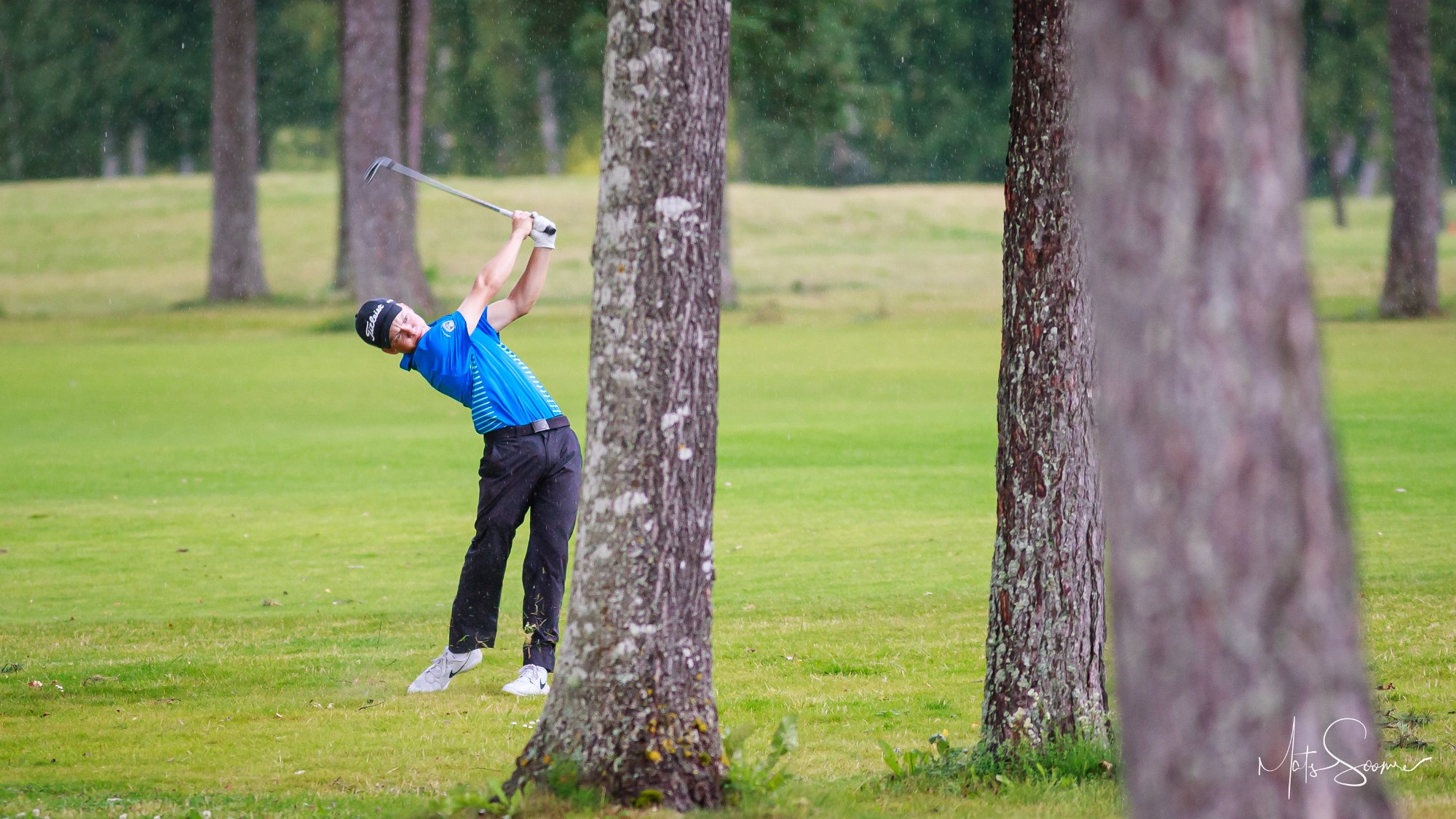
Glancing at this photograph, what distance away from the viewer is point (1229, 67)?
2.61m

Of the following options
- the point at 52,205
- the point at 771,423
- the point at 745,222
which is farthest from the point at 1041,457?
the point at 52,205

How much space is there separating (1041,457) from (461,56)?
6563 cm

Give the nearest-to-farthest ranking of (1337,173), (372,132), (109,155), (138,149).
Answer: (372,132) < (1337,173) < (138,149) < (109,155)

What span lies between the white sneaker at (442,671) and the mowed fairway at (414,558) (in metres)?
0.08

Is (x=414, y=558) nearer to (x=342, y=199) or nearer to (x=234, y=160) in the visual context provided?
(x=342, y=199)

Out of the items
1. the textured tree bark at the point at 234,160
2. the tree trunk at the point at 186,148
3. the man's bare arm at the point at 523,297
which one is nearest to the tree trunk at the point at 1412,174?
the textured tree bark at the point at 234,160

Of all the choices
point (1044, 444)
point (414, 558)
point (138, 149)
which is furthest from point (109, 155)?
point (1044, 444)

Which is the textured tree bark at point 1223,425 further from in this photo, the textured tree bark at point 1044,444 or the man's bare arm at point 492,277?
the man's bare arm at point 492,277

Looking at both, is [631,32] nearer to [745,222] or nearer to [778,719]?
[778,719]

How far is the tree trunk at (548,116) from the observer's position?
72312mm

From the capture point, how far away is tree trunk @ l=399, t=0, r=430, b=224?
120ft

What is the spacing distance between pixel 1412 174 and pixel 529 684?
Answer: 30.7m

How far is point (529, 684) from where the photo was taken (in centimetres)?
737

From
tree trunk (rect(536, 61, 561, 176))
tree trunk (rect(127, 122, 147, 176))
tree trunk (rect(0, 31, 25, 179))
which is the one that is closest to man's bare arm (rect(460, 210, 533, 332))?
tree trunk (rect(536, 61, 561, 176))
